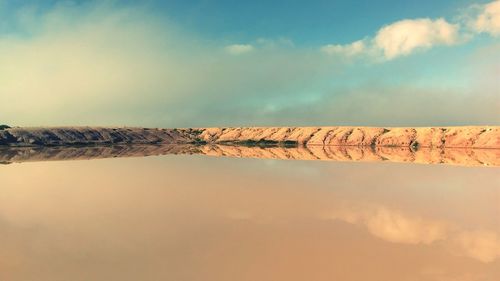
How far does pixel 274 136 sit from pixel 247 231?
135937 millimetres

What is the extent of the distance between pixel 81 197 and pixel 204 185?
35.4 ft

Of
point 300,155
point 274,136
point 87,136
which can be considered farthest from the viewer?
point 274,136

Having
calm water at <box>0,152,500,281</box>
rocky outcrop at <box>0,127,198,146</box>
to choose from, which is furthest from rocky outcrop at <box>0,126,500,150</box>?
calm water at <box>0,152,500,281</box>

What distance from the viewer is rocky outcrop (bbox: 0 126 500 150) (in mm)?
117188

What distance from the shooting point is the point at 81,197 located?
3019 centimetres

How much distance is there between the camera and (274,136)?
511 ft

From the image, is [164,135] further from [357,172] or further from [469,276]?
[469,276]

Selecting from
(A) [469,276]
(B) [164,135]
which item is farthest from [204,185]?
(B) [164,135]

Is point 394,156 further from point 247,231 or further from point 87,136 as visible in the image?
point 87,136

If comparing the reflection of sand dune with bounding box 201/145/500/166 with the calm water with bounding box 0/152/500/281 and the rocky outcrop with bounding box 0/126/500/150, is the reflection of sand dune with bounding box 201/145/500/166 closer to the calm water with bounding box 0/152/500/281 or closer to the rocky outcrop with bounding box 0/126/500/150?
the rocky outcrop with bounding box 0/126/500/150

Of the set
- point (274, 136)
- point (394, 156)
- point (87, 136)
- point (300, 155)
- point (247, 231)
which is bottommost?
point (247, 231)

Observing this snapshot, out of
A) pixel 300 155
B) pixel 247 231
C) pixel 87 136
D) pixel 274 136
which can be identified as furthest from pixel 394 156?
pixel 87 136

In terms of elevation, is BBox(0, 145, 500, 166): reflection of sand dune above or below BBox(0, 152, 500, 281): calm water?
above

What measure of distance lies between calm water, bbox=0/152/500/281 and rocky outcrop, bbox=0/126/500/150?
88.4m
